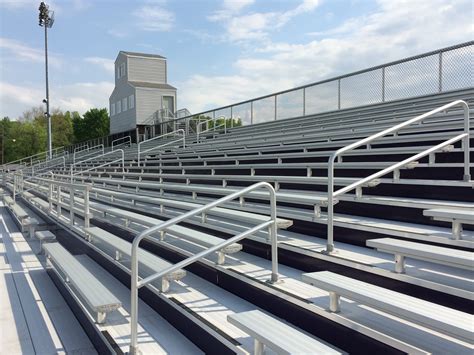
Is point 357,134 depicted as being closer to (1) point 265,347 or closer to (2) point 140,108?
(1) point 265,347

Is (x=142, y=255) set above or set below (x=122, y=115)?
below

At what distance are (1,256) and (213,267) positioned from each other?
453 cm

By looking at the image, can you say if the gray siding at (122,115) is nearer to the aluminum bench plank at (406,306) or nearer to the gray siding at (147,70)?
the gray siding at (147,70)

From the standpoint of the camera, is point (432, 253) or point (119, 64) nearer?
point (432, 253)

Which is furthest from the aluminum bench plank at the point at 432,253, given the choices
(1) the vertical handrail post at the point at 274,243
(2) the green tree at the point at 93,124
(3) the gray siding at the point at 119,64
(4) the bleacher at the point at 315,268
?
(2) the green tree at the point at 93,124

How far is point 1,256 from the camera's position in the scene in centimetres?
662

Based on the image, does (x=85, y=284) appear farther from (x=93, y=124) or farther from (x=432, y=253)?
(x=93, y=124)

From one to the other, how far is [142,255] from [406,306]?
2.69 metres

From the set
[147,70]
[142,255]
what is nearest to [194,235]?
[142,255]

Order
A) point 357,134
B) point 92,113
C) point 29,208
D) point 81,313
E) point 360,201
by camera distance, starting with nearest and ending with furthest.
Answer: point 81,313, point 360,201, point 357,134, point 29,208, point 92,113

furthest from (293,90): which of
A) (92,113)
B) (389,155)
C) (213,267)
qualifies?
(92,113)

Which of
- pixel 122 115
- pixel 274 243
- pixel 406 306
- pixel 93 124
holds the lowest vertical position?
pixel 406 306

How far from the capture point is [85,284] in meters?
3.92

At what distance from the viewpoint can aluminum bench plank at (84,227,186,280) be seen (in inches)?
140
